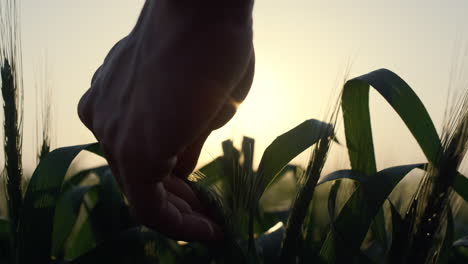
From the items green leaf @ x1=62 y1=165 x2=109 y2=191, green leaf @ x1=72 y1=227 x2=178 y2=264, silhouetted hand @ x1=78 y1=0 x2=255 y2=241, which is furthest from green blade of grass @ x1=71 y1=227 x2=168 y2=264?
silhouetted hand @ x1=78 y1=0 x2=255 y2=241

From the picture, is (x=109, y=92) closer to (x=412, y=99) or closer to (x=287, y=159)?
(x=287, y=159)

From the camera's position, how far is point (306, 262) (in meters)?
0.67

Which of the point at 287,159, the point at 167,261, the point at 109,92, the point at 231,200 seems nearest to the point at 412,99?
the point at 287,159

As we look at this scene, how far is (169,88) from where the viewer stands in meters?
0.39

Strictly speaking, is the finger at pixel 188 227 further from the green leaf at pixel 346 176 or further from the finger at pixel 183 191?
the green leaf at pixel 346 176

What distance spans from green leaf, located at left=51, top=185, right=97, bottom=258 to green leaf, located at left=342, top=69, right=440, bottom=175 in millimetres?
553

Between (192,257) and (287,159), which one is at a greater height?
(287,159)

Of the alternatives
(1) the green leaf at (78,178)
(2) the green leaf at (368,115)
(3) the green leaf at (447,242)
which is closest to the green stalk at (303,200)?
(2) the green leaf at (368,115)

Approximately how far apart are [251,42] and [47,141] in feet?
2.16

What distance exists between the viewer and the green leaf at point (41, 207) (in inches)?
30.9

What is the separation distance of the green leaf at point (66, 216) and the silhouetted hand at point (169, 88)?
1.83 feet

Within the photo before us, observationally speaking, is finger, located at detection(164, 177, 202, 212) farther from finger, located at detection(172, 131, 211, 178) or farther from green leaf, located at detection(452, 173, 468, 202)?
green leaf, located at detection(452, 173, 468, 202)

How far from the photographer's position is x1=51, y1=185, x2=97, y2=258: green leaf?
3.30 ft

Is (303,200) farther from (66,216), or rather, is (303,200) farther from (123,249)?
(66,216)
